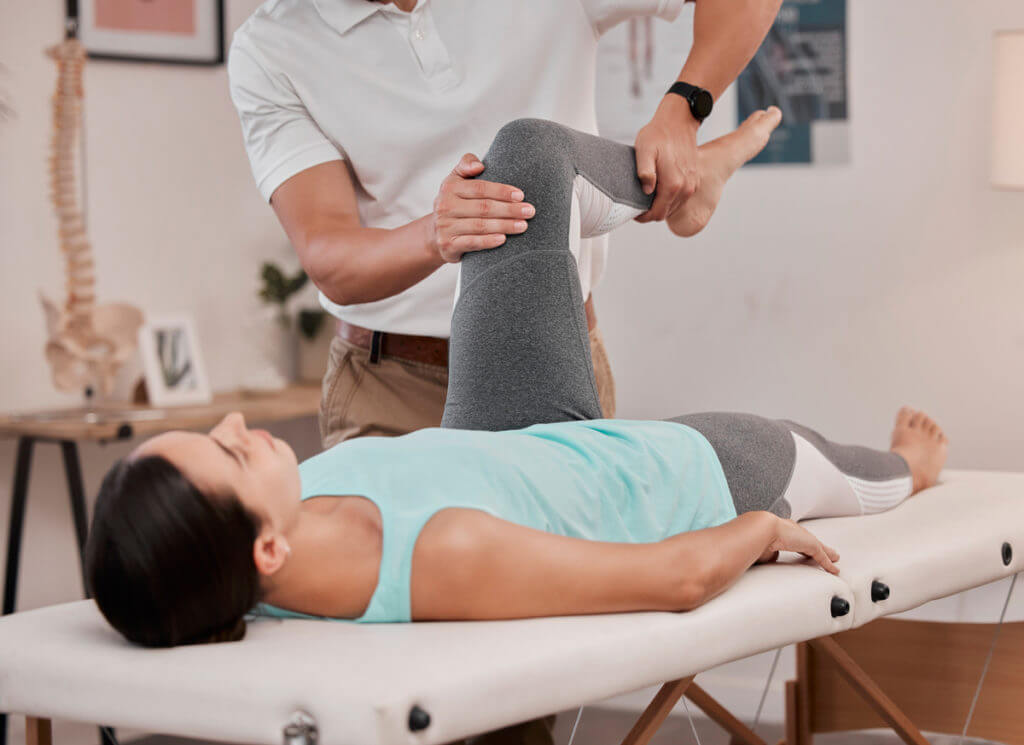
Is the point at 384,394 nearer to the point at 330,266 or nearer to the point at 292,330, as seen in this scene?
the point at 330,266

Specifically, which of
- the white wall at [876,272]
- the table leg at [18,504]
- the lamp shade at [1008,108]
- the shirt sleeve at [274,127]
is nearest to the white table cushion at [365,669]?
the shirt sleeve at [274,127]

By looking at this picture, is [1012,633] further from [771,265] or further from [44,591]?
[44,591]

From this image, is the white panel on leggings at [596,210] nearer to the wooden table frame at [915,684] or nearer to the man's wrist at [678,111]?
the man's wrist at [678,111]

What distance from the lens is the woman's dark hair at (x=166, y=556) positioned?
97 centimetres

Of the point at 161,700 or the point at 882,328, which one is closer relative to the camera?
the point at 161,700

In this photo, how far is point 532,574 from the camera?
103cm

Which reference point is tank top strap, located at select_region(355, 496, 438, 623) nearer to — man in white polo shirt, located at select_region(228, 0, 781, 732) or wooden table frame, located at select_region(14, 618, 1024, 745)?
man in white polo shirt, located at select_region(228, 0, 781, 732)

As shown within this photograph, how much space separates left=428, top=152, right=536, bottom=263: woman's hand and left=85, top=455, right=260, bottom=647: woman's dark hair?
44cm

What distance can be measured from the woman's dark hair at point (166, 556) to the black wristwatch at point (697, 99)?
831 mm

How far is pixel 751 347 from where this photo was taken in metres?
2.58

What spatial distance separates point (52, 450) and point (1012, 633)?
202cm

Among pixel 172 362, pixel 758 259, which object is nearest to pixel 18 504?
pixel 172 362

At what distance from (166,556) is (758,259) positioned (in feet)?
6.02

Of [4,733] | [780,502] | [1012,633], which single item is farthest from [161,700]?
[4,733]
